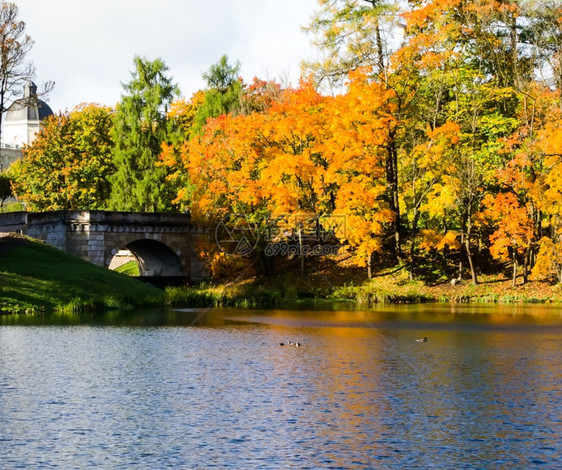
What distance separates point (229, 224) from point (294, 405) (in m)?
48.9

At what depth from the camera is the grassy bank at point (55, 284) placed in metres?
45.8

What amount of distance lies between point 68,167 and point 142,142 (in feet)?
28.2

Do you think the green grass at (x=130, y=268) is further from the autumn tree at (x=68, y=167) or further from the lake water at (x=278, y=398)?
the lake water at (x=278, y=398)

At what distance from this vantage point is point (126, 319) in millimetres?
41688

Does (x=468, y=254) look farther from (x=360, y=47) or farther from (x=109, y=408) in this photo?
(x=109, y=408)

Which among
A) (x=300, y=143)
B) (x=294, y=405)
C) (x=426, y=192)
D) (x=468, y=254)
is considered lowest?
(x=294, y=405)

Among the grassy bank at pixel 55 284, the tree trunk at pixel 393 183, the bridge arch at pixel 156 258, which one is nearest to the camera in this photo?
the grassy bank at pixel 55 284

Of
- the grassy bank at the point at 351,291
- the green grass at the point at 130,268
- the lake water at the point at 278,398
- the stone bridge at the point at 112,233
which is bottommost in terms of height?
the lake water at the point at 278,398

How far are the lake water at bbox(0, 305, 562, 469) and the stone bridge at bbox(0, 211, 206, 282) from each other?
3078 centimetres

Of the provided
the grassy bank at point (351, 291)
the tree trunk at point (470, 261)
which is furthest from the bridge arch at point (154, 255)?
the tree trunk at point (470, 261)

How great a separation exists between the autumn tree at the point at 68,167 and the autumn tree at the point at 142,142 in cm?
300

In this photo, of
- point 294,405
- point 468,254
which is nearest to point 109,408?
point 294,405

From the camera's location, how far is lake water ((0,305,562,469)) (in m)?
15.8

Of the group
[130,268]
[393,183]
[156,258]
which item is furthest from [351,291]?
[130,268]
